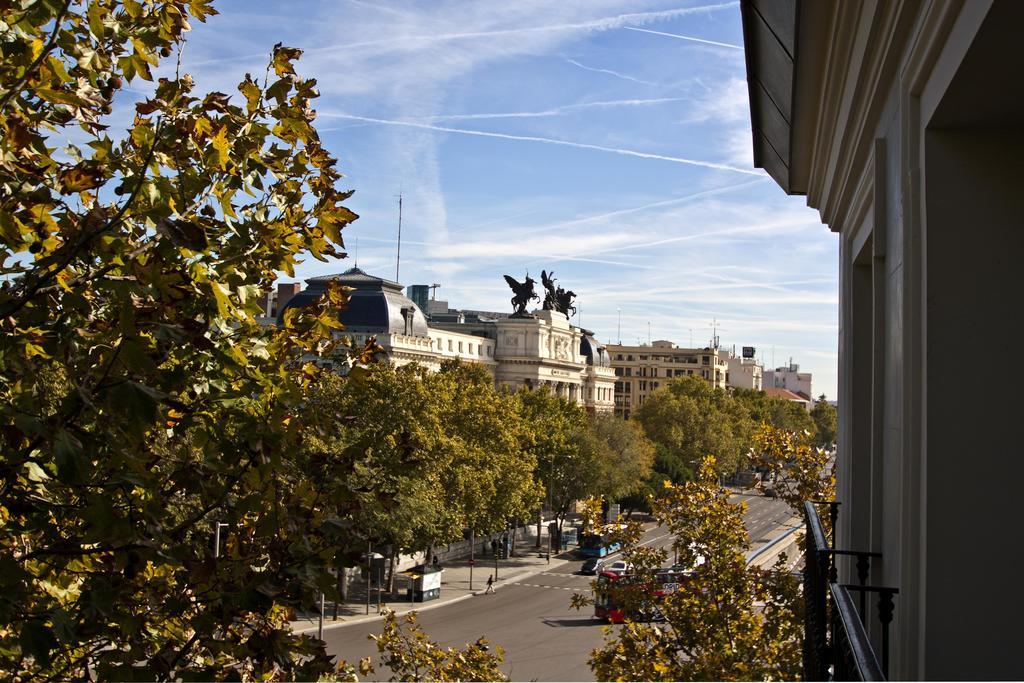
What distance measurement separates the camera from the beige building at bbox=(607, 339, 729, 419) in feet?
440

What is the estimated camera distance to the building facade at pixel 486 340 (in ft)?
234

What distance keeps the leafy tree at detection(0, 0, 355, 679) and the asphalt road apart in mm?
21594

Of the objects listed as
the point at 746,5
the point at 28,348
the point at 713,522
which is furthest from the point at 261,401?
the point at 713,522

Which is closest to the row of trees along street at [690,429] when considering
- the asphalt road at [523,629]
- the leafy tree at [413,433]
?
the asphalt road at [523,629]

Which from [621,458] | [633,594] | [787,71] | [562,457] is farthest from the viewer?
[621,458]

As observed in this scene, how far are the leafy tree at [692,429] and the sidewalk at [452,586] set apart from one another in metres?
25.8

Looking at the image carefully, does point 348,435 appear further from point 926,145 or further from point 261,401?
point 926,145

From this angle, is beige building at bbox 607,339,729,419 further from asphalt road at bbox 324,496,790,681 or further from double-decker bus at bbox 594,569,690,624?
double-decker bus at bbox 594,569,690,624

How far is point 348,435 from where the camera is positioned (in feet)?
111

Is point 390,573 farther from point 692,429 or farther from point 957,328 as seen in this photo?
point 692,429

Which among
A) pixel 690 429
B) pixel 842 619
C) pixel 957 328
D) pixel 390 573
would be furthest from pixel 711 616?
pixel 690 429

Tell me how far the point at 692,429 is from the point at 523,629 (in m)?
50.4

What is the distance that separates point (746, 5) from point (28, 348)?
10.8 ft

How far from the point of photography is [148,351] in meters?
4.10
